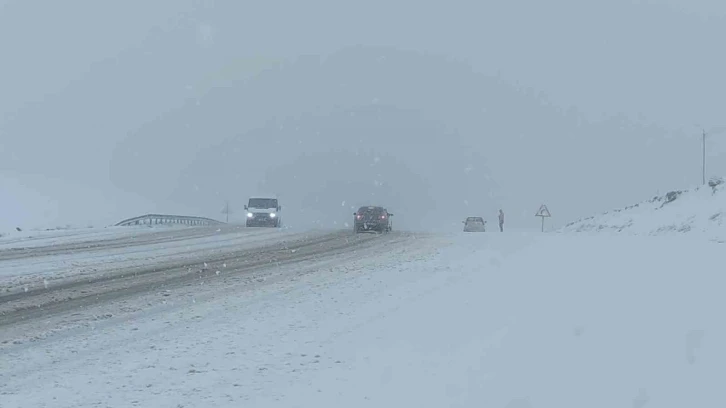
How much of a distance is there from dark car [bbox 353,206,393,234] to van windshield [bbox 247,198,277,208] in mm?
8697

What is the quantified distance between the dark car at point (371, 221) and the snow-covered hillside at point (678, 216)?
32.3ft

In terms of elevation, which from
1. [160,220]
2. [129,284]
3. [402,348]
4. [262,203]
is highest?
[262,203]

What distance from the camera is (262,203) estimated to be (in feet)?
143

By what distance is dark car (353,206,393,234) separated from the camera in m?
36.2

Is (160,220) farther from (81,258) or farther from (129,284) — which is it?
(129,284)

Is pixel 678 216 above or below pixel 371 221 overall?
above

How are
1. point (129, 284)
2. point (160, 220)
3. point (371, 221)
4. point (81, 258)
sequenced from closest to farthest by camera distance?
1. point (129, 284)
2. point (81, 258)
3. point (371, 221)
4. point (160, 220)

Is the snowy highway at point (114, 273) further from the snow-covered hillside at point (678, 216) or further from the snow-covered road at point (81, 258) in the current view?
the snow-covered hillside at point (678, 216)

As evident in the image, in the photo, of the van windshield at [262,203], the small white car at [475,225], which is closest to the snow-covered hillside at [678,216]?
the small white car at [475,225]

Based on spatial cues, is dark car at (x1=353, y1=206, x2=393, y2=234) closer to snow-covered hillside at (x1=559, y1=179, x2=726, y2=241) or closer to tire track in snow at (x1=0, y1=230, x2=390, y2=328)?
snow-covered hillside at (x1=559, y1=179, x2=726, y2=241)

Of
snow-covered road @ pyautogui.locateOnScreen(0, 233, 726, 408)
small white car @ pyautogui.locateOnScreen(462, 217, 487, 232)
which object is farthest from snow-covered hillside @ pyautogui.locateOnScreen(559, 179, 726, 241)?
snow-covered road @ pyautogui.locateOnScreen(0, 233, 726, 408)

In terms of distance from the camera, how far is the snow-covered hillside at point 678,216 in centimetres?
2200

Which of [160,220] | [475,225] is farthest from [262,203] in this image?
[475,225]

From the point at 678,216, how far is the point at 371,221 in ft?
51.4
